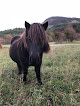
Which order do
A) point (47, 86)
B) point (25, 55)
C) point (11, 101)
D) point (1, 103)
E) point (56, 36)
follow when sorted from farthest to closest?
point (56, 36) < point (47, 86) < point (25, 55) < point (11, 101) < point (1, 103)

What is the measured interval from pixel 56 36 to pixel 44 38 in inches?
1179

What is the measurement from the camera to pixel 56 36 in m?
30.6

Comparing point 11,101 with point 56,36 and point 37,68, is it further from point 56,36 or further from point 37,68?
point 56,36

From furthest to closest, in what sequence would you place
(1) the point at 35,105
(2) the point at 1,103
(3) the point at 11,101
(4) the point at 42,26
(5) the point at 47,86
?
1. (5) the point at 47,86
2. (4) the point at 42,26
3. (3) the point at 11,101
4. (2) the point at 1,103
5. (1) the point at 35,105

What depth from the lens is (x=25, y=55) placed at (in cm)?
222

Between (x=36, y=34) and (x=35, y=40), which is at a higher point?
(x=36, y=34)

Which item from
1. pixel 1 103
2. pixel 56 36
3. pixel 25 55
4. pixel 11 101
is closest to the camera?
pixel 1 103

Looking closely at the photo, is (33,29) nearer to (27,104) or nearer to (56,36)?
(27,104)

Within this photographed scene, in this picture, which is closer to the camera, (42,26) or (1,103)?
(1,103)

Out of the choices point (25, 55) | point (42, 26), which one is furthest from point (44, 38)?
point (25, 55)

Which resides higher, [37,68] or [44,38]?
[44,38]

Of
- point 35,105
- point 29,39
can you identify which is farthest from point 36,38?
point 35,105

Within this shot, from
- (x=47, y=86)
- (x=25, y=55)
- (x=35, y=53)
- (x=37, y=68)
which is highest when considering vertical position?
(x=35, y=53)

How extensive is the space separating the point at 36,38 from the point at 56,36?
30.1 meters
